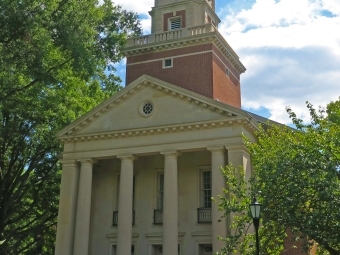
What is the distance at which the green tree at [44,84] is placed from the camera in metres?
19.2

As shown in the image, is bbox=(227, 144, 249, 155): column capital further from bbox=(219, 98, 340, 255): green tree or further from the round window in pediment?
bbox=(219, 98, 340, 255): green tree

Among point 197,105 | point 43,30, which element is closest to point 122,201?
point 197,105

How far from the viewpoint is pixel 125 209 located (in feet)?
74.6

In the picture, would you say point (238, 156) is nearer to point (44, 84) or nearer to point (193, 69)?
point (193, 69)

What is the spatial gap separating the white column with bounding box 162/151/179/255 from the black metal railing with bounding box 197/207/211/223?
7.25ft

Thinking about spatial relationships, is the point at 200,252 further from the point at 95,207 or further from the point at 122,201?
the point at 95,207

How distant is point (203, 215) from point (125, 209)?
13.1 ft

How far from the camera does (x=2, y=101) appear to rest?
70.7ft

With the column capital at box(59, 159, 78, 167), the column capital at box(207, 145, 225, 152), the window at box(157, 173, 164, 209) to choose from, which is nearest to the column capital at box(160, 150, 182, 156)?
the column capital at box(207, 145, 225, 152)

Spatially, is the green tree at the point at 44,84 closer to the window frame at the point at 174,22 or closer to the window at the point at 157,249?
the window frame at the point at 174,22

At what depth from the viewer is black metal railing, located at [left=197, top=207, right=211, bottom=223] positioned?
2336cm

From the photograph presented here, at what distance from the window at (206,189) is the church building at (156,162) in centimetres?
5

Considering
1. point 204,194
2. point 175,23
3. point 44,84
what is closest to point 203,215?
point 204,194

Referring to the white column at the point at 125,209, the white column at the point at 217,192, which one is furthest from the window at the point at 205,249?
the white column at the point at 125,209
